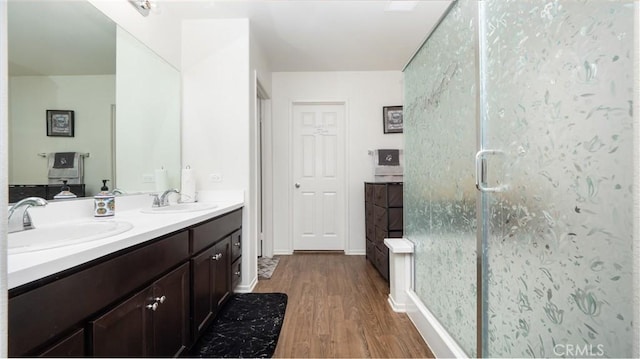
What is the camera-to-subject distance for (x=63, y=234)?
1.04 m

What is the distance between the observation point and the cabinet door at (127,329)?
2.57 feet

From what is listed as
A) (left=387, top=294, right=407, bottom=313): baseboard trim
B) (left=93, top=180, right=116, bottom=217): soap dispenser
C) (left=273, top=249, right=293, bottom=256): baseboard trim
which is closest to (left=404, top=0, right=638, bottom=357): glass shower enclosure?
(left=387, top=294, right=407, bottom=313): baseboard trim

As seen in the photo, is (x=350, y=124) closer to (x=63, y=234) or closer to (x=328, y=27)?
(x=328, y=27)

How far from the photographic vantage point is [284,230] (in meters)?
3.52

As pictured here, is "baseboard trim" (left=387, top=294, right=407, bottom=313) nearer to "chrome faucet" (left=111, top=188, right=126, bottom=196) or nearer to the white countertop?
the white countertop

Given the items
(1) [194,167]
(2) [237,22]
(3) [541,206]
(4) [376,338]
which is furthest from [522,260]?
(2) [237,22]

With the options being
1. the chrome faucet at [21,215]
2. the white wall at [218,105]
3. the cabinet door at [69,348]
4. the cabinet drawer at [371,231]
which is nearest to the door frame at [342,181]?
the cabinet drawer at [371,231]

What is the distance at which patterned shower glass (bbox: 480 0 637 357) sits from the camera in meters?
0.56

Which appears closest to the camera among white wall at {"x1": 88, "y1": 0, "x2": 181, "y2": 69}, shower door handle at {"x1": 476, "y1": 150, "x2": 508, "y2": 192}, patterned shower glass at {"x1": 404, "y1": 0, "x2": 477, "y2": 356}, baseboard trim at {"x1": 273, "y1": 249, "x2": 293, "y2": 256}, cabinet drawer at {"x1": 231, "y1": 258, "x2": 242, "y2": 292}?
shower door handle at {"x1": 476, "y1": 150, "x2": 508, "y2": 192}

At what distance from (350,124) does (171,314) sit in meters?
2.94

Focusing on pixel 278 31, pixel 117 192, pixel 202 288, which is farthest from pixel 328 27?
pixel 202 288

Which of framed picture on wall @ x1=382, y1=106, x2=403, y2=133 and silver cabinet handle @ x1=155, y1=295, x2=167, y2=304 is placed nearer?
silver cabinet handle @ x1=155, y1=295, x2=167, y2=304

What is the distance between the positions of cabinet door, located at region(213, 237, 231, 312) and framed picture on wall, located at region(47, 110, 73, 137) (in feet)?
3.09

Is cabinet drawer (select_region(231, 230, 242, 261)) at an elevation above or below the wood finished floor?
above
